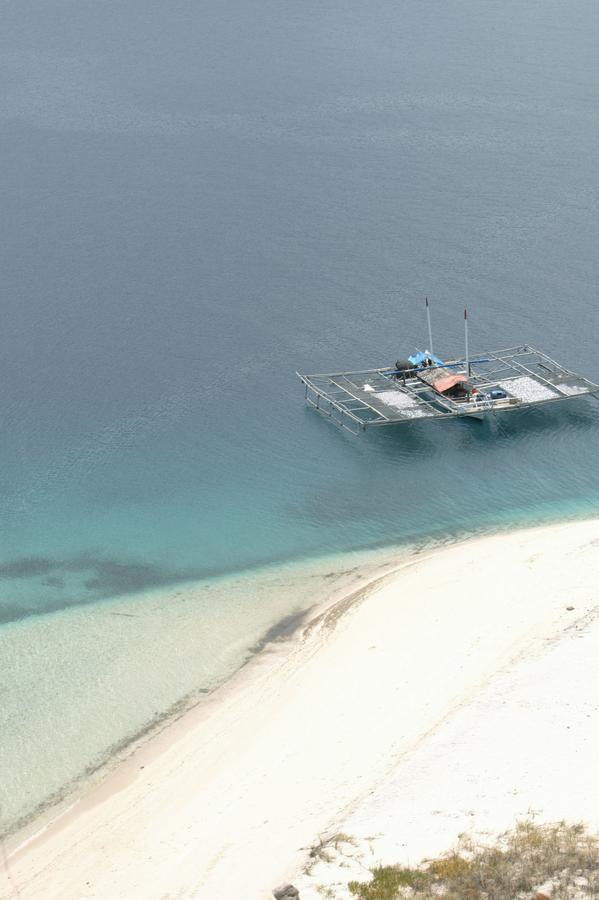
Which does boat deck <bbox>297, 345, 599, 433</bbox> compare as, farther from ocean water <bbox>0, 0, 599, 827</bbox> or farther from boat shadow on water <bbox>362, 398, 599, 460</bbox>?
ocean water <bbox>0, 0, 599, 827</bbox>

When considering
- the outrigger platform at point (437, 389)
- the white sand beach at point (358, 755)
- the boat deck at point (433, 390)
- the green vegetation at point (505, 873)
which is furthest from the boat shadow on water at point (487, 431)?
the green vegetation at point (505, 873)

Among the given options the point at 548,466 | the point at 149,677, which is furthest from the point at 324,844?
the point at 548,466

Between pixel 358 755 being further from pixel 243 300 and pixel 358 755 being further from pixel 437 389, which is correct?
pixel 243 300

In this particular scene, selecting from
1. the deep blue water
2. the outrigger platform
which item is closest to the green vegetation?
the deep blue water

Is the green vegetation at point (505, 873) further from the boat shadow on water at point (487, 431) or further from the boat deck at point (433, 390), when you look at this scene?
the boat deck at point (433, 390)

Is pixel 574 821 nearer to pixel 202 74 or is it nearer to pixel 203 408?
pixel 203 408

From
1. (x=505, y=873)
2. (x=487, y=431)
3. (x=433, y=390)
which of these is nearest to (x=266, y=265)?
(x=433, y=390)

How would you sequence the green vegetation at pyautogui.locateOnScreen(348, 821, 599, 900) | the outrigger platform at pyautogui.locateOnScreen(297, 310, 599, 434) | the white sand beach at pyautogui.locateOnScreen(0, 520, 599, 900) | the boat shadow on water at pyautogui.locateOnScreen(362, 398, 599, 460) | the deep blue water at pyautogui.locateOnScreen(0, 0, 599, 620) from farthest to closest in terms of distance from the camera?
1. the outrigger platform at pyautogui.locateOnScreen(297, 310, 599, 434)
2. the boat shadow on water at pyautogui.locateOnScreen(362, 398, 599, 460)
3. the deep blue water at pyautogui.locateOnScreen(0, 0, 599, 620)
4. the white sand beach at pyautogui.locateOnScreen(0, 520, 599, 900)
5. the green vegetation at pyautogui.locateOnScreen(348, 821, 599, 900)
